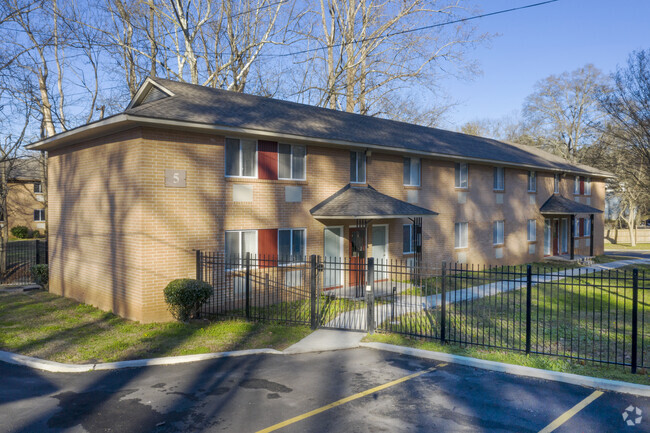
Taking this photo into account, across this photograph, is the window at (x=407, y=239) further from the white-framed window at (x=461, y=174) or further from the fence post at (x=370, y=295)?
the fence post at (x=370, y=295)

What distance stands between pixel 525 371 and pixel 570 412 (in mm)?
1667

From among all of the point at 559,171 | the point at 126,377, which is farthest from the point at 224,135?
the point at 559,171

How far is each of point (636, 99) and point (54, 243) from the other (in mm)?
23050

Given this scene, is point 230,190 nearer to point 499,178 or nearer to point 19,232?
point 499,178

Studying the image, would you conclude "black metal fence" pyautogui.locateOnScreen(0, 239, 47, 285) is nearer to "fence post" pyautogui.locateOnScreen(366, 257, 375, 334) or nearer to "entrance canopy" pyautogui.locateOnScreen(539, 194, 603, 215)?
"fence post" pyautogui.locateOnScreen(366, 257, 375, 334)

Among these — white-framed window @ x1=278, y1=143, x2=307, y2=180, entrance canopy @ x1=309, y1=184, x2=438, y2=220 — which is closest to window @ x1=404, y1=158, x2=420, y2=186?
entrance canopy @ x1=309, y1=184, x2=438, y2=220

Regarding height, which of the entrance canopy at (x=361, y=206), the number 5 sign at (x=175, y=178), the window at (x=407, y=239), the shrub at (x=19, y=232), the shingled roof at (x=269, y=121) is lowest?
the shrub at (x=19, y=232)

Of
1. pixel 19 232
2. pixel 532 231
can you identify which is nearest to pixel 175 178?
pixel 532 231

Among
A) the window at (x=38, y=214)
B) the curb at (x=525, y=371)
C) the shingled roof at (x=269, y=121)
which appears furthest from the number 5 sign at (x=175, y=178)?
the window at (x=38, y=214)

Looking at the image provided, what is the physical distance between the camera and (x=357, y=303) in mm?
14461

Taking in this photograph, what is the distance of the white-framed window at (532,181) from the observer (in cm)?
2700

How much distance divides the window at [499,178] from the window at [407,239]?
752cm

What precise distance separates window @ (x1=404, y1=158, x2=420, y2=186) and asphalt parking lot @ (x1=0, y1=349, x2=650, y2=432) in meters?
11.5

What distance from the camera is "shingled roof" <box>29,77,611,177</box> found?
12.3m
